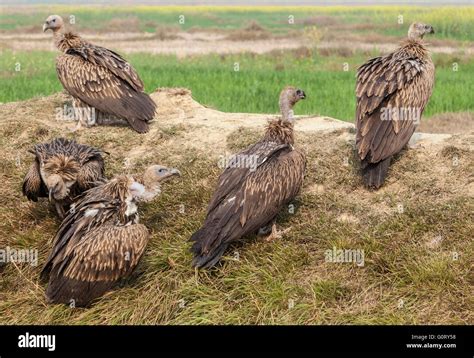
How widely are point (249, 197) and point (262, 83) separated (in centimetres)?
1058

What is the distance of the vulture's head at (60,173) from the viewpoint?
25.0 feet

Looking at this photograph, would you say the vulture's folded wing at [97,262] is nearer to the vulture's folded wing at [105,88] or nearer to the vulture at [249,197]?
Result: the vulture at [249,197]

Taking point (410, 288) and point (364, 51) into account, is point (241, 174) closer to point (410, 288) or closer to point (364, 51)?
point (410, 288)

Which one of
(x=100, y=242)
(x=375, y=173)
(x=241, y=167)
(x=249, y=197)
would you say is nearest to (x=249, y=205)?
(x=249, y=197)

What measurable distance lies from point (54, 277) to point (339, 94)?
10110 millimetres

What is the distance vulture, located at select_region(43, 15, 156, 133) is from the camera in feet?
32.4

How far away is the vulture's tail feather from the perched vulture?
9.31 ft

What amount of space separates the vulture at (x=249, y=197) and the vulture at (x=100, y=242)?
0.54 metres

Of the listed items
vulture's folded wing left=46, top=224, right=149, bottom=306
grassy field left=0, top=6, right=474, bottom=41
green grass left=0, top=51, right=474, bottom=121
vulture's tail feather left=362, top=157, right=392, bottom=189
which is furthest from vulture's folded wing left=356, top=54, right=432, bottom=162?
grassy field left=0, top=6, right=474, bottom=41

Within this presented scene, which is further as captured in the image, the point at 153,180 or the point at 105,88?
the point at 105,88

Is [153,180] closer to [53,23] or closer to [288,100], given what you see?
[288,100]

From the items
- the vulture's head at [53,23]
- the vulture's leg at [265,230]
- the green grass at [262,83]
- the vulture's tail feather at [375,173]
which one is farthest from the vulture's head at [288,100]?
the green grass at [262,83]

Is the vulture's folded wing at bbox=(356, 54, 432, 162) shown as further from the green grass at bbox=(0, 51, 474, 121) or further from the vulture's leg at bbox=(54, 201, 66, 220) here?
the green grass at bbox=(0, 51, 474, 121)

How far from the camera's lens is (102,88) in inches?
391
